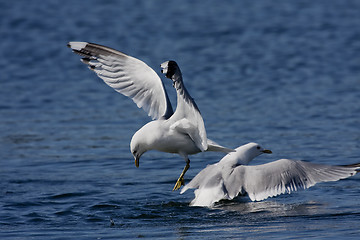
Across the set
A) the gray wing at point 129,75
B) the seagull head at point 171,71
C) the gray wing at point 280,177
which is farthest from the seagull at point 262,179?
the seagull head at point 171,71

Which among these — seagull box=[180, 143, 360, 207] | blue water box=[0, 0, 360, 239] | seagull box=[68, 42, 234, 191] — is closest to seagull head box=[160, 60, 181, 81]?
seagull box=[68, 42, 234, 191]

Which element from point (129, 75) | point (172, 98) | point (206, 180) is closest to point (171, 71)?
point (206, 180)

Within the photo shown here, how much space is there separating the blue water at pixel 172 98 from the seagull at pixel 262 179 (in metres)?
0.16

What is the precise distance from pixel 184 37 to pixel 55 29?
416cm

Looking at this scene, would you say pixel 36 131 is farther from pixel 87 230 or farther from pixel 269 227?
pixel 269 227

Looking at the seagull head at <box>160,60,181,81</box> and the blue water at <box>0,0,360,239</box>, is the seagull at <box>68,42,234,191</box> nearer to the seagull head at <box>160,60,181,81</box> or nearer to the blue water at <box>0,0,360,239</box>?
the seagull head at <box>160,60,181,81</box>

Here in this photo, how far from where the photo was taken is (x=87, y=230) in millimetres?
6613

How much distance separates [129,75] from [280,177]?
2227 millimetres

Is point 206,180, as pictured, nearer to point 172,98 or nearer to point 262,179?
point 262,179

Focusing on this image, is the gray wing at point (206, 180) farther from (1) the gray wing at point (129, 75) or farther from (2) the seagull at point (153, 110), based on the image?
(1) the gray wing at point (129, 75)

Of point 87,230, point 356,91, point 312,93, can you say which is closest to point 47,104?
point 312,93

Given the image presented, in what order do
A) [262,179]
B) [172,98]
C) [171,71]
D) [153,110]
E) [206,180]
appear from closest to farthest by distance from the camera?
[171,71] < [262,179] < [206,180] < [153,110] < [172,98]

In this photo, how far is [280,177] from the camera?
751 centimetres

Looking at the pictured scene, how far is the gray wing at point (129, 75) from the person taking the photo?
828cm
